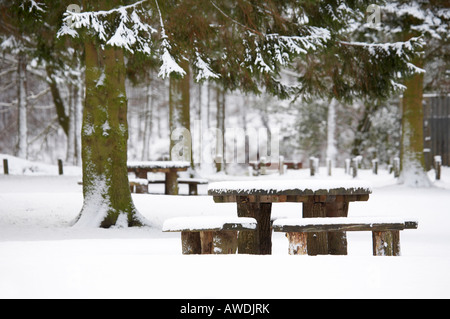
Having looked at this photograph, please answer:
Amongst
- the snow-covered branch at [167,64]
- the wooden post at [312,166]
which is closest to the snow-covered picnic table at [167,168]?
the snow-covered branch at [167,64]

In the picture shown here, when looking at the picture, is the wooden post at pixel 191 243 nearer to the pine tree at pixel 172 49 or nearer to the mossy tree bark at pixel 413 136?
the pine tree at pixel 172 49

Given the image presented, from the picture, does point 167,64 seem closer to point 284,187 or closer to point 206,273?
point 284,187

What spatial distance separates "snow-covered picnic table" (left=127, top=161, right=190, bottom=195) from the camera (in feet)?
52.9

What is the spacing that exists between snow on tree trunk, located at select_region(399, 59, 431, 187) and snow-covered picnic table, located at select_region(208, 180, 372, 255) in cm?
1324

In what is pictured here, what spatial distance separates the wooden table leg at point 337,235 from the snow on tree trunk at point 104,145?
467 cm

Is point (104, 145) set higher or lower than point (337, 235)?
higher

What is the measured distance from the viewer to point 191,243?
6746mm

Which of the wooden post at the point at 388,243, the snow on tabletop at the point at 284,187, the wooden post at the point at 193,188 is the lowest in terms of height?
the wooden post at the point at 193,188

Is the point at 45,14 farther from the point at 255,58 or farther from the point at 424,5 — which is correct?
the point at 424,5

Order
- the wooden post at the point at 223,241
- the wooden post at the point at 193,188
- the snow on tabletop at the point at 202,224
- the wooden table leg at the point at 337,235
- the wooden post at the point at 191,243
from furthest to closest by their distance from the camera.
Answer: the wooden post at the point at 193,188, the wooden table leg at the point at 337,235, the wooden post at the point at 191,243, the wooden post at the point at 223,241, the snow on tabletop at the point at 202,224

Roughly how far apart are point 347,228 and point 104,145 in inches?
235

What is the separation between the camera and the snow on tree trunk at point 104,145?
11.2 m

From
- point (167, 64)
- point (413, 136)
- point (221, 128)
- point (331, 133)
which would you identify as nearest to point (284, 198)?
point (167, 64)

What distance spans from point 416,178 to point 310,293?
647 inches
